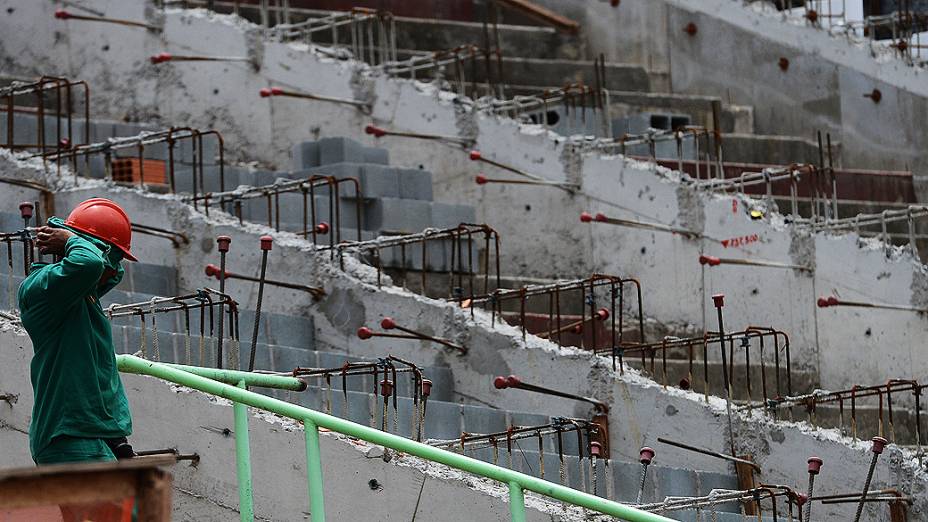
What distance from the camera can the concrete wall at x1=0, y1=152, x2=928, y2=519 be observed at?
1288 cm

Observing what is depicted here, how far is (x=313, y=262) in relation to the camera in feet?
48.0

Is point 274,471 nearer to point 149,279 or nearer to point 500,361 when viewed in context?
point 500,361

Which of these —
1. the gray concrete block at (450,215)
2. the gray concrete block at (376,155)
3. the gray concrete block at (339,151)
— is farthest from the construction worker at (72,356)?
the gray concrete block at (376,155)

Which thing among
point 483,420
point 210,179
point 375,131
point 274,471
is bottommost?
point 483,420

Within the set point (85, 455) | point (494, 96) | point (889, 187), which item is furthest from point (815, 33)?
point (85, 455)

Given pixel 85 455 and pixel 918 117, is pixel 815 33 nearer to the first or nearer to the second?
pixel 918 117

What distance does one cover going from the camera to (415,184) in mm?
17391

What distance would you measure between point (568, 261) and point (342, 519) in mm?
8105

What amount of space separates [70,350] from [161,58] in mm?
12470

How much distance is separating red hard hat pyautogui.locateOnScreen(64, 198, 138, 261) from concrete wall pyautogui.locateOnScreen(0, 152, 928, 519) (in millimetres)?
6660

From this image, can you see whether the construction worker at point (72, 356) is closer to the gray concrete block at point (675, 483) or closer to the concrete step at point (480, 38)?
the gray concrete block at point (675, 483)

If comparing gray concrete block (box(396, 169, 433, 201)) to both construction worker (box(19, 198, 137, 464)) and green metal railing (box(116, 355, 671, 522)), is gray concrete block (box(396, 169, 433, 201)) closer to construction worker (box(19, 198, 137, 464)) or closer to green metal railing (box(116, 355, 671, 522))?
green metal railing (box(116, 355, 671, 522))

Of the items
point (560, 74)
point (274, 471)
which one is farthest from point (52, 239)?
→ point (560, 74)

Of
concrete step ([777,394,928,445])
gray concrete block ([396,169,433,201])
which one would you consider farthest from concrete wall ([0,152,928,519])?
gray concrete block ([396,169,433,201])
